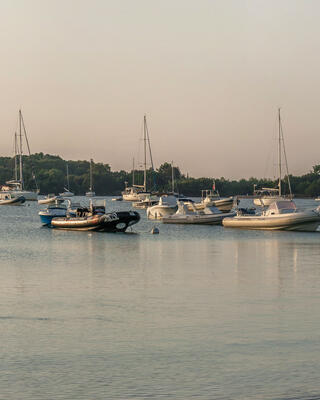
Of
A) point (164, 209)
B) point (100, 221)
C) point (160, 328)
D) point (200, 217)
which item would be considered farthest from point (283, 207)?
point (160, 328)

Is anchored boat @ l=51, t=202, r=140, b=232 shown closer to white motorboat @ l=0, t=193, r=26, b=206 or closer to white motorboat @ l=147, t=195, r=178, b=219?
white motorboat @ l=147, t=195, r=178, b=219

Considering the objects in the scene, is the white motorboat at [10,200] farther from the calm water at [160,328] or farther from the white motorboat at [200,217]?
the calm water at [160,328]

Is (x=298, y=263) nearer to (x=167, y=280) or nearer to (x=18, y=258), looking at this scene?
(x=167, y=280)

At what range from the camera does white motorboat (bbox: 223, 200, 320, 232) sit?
68762mm

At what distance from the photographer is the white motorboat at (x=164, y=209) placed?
10000cm

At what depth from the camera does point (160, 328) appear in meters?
21.1

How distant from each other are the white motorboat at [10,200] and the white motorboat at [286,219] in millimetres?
96003

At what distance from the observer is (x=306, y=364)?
16.6m

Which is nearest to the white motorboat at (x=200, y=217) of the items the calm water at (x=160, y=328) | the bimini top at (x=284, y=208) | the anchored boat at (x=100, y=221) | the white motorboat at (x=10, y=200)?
the bimini top at (x=284, y=208)

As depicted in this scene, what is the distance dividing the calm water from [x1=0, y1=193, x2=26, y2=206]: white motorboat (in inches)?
4726

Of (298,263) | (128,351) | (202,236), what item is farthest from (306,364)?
(202,236)

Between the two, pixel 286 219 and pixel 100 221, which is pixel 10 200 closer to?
pixel 100 221

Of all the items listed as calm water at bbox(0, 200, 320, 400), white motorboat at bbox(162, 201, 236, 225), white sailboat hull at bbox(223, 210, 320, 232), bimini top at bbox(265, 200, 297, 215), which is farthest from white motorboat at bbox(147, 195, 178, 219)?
calm water at bbox(0, 200, 320, 400)

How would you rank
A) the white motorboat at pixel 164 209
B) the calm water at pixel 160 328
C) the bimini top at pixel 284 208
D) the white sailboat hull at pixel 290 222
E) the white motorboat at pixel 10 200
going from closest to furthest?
the calm water at pixel 160 328, the white sailboat hull at pixel 290 222, the bimini top at pixel 284 208, the white motorboat at pixel 164 209, the white motorboat at pixel 10 200
